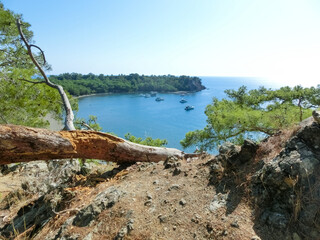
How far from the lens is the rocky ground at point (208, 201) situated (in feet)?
7.41

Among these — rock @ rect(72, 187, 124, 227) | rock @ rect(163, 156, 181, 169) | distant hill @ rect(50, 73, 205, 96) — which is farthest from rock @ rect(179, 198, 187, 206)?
distant hill @ rect(50, 73, 205, 96)

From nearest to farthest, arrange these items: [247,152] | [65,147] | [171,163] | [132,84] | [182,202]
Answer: [182,202] → [247,152] → [65,147] → [171,163] → [132,84]

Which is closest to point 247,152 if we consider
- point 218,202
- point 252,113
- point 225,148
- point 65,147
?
point 225,148

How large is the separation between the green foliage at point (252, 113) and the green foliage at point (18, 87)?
7725 millimetres

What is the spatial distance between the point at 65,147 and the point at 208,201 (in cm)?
309

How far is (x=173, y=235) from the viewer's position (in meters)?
2.39

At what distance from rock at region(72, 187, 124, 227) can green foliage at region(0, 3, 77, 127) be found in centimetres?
683

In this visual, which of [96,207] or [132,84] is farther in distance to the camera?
[132,84]

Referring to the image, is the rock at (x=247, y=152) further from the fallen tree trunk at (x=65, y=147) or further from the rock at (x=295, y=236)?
the fallen tree trunk at (x=65, y=147)

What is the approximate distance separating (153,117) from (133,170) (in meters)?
43.4

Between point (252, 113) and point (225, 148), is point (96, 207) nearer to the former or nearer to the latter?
point (225, 148)

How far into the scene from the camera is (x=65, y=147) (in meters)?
4.11

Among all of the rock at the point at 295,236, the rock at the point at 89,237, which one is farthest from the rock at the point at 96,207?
the rock at the point at 295,236

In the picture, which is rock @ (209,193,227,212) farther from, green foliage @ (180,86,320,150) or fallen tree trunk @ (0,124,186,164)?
green foliage @ (180,86,320,150)
